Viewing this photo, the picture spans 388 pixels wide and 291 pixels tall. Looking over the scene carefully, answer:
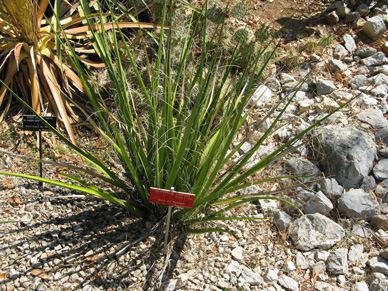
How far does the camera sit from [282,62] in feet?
14.4

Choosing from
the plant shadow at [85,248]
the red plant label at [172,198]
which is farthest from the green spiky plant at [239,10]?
the red plant label at [172,198]

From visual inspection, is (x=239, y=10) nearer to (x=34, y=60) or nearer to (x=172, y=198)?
(x=34, y=60)

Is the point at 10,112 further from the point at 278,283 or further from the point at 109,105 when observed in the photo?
the point at 278,283

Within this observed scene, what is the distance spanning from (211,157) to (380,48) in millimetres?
3669

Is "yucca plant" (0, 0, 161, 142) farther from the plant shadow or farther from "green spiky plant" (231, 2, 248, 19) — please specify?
"green spiky plant" (231, 2, 248, 19)

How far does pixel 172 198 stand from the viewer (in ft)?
6.45

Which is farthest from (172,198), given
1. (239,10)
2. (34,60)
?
(239,10)

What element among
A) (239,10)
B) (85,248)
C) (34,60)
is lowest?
(85,248)

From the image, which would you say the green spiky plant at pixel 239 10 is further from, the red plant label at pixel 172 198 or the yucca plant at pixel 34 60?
the red plant label at pixel 172 198

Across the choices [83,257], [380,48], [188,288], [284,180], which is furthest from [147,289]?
[380,48]

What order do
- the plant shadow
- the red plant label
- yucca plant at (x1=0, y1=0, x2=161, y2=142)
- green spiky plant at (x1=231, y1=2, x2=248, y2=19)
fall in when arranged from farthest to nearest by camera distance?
green spiky plant at (x1=231, y1=2, x2=248, y2=19), yucca plant at (x1=0, y1=0, x2=161, y2=142), the plant shadow, the red plant label

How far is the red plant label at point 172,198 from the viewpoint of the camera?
1953 millimetres

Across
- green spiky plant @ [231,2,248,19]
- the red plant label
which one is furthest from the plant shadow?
green spiky plant @ [231,2,248,19]

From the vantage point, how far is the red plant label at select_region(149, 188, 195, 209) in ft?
6.41
